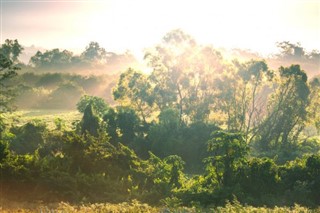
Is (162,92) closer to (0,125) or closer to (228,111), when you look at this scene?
(228,111)

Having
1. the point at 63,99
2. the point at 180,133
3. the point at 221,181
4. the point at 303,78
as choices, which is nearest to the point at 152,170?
the point at 221,181

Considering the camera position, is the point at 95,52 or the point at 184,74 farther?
the point at 95,52

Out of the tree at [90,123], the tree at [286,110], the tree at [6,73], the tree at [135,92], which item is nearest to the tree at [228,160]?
the tree at [90,123]

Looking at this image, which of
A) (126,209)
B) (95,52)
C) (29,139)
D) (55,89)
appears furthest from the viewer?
(95,52)

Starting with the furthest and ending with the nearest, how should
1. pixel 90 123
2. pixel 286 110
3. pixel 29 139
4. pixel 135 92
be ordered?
1. pixel 135 92
2. pixel 286 110
3. pixel 90 123
4. pixel 29 139

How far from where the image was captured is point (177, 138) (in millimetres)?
49594

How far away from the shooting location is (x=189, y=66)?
5334 centimetres

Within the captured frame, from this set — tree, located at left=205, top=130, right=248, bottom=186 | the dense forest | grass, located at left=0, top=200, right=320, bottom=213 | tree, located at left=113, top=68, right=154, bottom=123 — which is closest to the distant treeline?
the dense forest

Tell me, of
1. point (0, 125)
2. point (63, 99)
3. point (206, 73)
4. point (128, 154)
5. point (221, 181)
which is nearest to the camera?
point (221, 181)

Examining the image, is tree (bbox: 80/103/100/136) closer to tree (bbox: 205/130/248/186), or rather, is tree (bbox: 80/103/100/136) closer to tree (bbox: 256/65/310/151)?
tree (bbox: 205/130/248/186)

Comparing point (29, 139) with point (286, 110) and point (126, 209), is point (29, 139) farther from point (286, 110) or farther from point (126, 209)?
point (286, 110)

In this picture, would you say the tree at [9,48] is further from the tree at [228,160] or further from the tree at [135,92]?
the tree at [228,160]

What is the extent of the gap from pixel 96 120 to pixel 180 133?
36.2 feet

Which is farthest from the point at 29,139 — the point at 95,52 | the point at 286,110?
the point at 95,52
